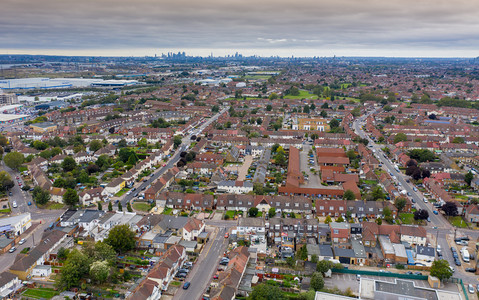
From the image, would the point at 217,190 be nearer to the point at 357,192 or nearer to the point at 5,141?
the point at 357,192

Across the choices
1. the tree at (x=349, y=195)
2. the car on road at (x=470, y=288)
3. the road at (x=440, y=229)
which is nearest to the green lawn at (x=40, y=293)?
the tree at (x=349, y=195)

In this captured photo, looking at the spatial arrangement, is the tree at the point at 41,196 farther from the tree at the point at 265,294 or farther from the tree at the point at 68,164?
the tree at the point at 265,294

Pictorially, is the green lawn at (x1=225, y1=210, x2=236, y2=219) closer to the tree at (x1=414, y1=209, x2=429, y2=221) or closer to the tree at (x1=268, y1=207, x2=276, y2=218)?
the tree at (x1=268, y1=207, x2=276, y2=218)

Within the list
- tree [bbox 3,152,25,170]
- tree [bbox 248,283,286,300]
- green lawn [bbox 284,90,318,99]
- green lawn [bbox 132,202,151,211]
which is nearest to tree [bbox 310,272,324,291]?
tree [bbox 248,283,286,300]

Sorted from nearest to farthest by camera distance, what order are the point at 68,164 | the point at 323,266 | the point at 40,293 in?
the point at 40,293 < the point at 323,266 < the point at 68,164

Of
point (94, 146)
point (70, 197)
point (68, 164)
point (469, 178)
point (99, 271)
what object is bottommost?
point (99, 271)

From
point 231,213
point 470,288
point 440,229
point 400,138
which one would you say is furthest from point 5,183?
point 400,138

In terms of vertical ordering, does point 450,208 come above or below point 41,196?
above

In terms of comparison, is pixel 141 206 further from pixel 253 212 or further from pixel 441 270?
pixel 441 270
